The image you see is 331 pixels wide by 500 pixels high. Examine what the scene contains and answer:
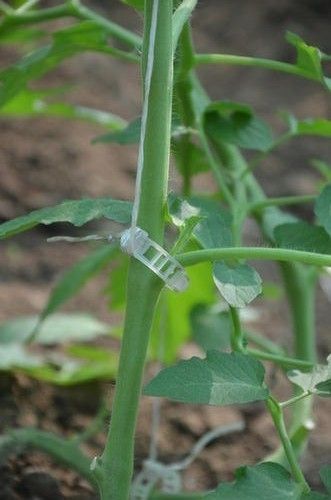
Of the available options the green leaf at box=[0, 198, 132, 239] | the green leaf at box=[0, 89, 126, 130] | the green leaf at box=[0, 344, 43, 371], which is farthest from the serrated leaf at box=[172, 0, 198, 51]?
the green leaf at box=[0, 344, 43, 371]

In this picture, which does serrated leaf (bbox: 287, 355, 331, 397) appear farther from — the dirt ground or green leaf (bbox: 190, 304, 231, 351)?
green leaf (bbox: 190, 304, 231, 351)

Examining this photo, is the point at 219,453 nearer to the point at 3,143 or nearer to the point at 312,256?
the point at 312,256

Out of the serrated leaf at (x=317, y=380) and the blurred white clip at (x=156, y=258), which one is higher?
the blurred white clip at (x=156, y=258)

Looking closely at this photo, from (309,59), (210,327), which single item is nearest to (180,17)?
(309,59)

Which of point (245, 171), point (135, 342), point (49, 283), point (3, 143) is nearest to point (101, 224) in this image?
point (49, 283)

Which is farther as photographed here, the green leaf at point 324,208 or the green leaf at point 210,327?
the green leaf at point 210,327

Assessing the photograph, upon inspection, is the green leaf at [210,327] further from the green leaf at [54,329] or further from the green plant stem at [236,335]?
the green plant stem at [236,335]

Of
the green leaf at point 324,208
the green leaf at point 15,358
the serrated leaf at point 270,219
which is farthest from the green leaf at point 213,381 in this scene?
the green leaf at point 15,358

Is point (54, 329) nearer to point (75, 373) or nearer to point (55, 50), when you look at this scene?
point (75, 373)
